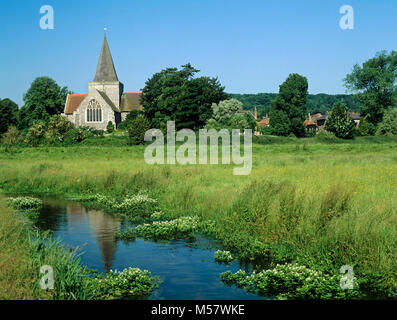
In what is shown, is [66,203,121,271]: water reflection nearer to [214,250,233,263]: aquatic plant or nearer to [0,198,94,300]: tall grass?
[0,198,94,300]: tall grass

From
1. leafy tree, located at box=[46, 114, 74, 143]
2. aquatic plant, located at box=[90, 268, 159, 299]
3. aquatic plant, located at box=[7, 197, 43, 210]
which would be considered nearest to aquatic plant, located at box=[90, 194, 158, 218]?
aquatic plant, located at box=[7, 197, 43, 210]

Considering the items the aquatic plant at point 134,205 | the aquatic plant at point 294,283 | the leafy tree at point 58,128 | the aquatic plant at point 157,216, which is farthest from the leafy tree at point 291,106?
the aquatic plant at point 294,283

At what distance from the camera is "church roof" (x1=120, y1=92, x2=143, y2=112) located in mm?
101500

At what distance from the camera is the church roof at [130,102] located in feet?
333

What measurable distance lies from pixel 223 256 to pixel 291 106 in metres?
76.1

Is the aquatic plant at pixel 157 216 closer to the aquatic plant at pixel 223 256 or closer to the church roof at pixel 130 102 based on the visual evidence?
the aquatic plant at pixel 223 256

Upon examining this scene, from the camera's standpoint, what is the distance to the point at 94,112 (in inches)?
3632

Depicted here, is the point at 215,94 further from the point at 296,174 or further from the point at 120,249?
the point at 120,249

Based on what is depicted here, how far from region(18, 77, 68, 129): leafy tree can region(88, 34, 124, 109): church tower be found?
884 cm

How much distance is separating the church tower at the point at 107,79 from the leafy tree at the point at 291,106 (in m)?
37.9

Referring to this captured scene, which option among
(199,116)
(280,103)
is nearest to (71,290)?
(199,116)

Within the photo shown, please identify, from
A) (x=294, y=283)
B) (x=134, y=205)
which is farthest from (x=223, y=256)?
(x=134, y=205)
